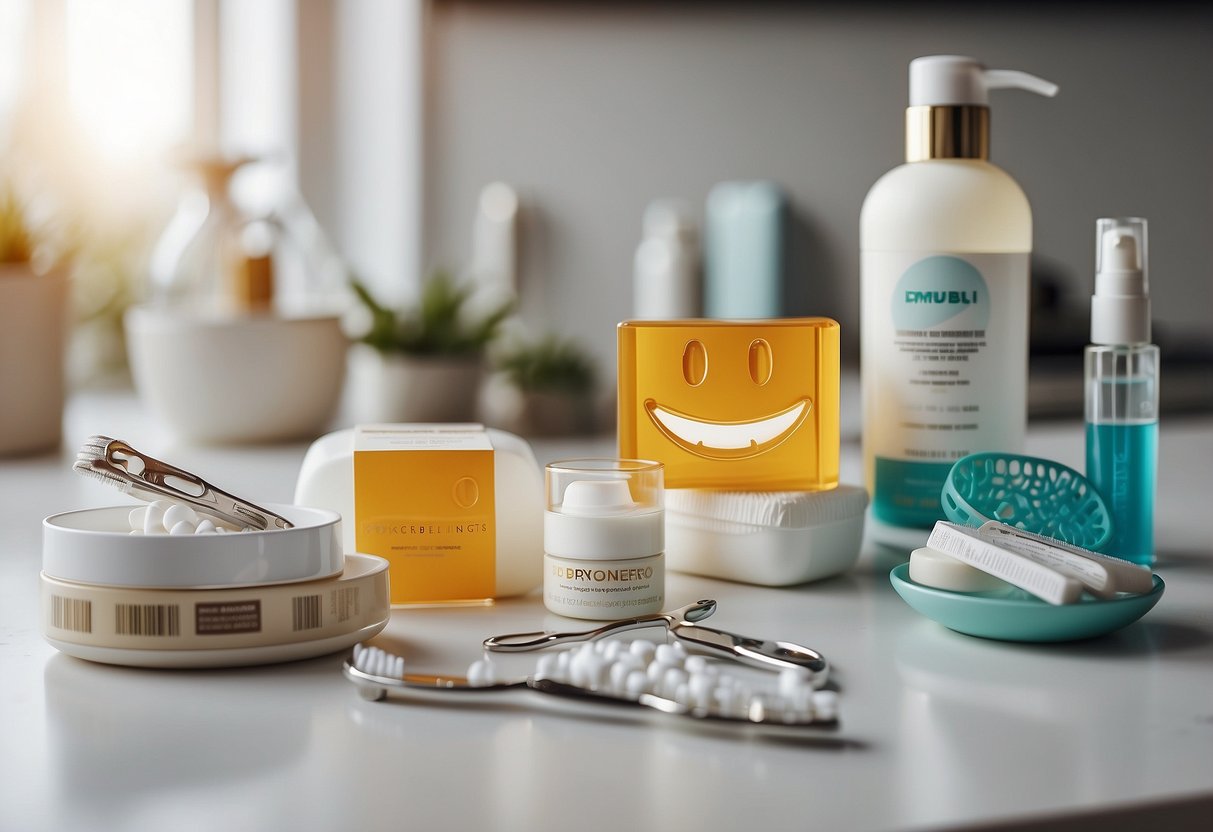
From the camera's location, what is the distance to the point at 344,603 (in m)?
0.52

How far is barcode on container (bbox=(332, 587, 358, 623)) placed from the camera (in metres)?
0.52

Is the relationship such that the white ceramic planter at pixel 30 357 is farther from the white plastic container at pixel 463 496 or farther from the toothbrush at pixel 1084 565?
the toothbrush at pixel 1084 565

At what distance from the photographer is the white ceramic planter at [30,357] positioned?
42.4 inches

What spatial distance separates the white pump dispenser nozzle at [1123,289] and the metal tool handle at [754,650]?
0.27 meters

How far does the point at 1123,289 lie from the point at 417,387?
2.38ft

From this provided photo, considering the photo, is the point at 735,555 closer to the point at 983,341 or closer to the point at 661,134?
the point at 983,341

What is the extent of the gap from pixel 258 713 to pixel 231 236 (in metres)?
0.86

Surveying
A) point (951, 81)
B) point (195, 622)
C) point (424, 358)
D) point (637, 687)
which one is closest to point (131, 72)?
point (424, 358)

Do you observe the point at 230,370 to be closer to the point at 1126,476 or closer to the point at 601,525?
the point at 601,525

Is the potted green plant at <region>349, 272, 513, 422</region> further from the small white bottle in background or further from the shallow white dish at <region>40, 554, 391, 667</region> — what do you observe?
the shallow white dish at <region>40, 554, 391, 667</region>

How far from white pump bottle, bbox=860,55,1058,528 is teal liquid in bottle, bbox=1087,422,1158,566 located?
0.23 ft

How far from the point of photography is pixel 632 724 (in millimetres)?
451

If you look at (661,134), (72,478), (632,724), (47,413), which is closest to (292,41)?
(661,134)

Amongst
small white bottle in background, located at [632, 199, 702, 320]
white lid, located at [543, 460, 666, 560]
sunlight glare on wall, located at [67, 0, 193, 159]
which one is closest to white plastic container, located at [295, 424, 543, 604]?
white lid, located at [543, 460, 666, 560]
